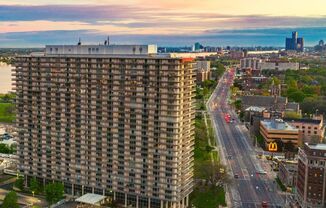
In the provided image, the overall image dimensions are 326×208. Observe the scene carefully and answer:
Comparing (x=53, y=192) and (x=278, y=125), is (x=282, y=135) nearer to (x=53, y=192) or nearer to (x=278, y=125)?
(x=278, y=125)

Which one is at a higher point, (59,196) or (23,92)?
(23,92)

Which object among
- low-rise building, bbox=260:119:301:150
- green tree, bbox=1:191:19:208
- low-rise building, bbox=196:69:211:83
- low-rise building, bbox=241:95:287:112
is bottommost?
green tree, bbox=1:191:19:208

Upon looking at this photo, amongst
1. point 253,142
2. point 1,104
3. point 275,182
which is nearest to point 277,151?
point 253,142

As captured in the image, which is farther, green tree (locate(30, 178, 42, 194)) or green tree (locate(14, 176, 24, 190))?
green tree (locate(14, 176, 24, 190))

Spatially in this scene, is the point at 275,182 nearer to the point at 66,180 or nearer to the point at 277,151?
the point at 277,151

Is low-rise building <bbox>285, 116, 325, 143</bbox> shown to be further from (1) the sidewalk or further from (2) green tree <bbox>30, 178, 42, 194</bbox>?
(1) the sidewalk

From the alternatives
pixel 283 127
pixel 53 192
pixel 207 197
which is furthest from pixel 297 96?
pixel 53 192

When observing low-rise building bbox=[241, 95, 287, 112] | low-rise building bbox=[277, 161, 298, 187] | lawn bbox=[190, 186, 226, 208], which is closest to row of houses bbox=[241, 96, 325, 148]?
low-rise building bbox=[241, 95, 287, 112]
